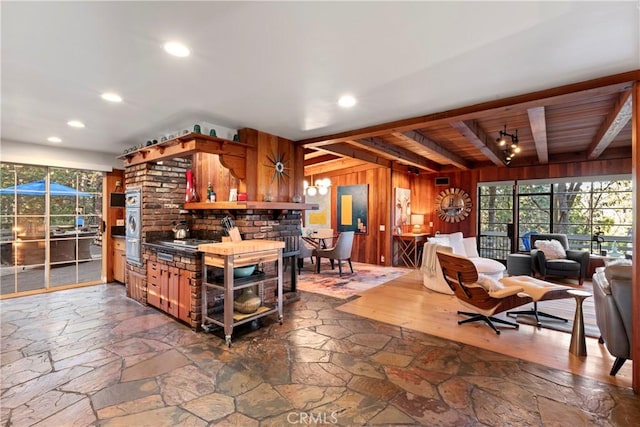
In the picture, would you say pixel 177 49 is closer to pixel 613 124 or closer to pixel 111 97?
pixel 111 97

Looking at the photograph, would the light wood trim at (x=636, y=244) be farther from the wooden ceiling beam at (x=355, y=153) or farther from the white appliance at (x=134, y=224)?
the white appliance at (x=134, y=224)

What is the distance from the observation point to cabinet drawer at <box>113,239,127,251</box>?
17.5 feet

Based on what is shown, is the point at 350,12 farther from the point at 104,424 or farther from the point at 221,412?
the point at 104,424

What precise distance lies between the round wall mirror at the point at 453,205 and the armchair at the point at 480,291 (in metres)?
4.75

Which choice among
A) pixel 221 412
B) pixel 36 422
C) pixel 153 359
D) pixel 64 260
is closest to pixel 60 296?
pixel 64 260

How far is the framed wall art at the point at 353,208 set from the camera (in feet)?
25.5

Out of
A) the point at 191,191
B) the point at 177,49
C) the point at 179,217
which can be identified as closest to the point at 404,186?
the point at 191,191

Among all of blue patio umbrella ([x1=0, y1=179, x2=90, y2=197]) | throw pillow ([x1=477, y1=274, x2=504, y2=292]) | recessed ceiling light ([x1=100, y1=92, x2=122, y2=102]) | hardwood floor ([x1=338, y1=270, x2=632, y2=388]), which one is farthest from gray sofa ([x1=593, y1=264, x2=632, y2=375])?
blue patio umbrella ([x1=0, y1=179, x2=90, y2=197])

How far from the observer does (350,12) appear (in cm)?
158

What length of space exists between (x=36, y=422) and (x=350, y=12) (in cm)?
317

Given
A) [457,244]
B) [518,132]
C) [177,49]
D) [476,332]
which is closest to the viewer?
[177,49]

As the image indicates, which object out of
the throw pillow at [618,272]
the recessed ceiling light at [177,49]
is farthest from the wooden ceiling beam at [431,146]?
the recessed ceiling light at [177,49]

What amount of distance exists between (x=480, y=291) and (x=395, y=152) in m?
3.46

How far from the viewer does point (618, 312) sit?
2375 millimetres
